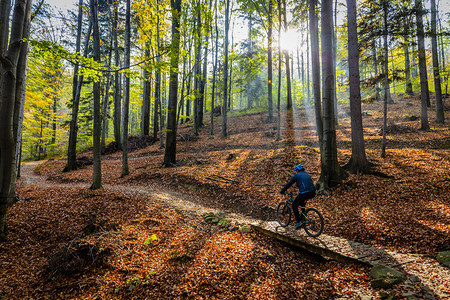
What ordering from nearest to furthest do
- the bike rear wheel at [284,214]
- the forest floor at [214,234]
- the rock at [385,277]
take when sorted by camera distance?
the rock at [385,277] < the forest floor at [214,234] < the bike rear wheel at [284,214]

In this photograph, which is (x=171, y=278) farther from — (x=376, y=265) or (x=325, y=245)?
(x=376, y=265)

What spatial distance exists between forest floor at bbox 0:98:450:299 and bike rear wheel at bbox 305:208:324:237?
1.48 feet

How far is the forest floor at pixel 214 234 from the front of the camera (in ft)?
12.8

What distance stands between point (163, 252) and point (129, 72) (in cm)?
623

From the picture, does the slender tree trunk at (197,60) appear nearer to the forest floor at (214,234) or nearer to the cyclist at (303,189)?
the forest floor at (214,234)

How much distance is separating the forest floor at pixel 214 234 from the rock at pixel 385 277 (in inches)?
4.8

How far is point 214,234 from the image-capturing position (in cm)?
591

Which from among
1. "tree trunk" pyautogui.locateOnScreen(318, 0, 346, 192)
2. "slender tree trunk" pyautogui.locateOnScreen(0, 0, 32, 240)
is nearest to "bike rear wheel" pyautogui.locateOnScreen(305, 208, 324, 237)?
"tree trunk" pyautogui.locateOnScreen(318, 0, 346, 192)

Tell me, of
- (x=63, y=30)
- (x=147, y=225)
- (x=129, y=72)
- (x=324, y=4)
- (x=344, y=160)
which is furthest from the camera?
(x=63, y=30)

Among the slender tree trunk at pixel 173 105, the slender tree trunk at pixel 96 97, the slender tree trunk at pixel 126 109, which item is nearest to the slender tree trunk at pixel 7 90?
the slender tree trunk at pixel 96 97

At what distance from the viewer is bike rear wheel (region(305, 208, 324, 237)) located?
18.5 ft

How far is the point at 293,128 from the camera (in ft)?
59.5

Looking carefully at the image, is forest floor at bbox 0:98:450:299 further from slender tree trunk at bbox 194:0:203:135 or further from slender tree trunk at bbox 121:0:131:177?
slender tree trunk at bbox 194:0:203:135

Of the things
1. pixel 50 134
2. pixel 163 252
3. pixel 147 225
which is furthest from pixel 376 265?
pixel 50 134
